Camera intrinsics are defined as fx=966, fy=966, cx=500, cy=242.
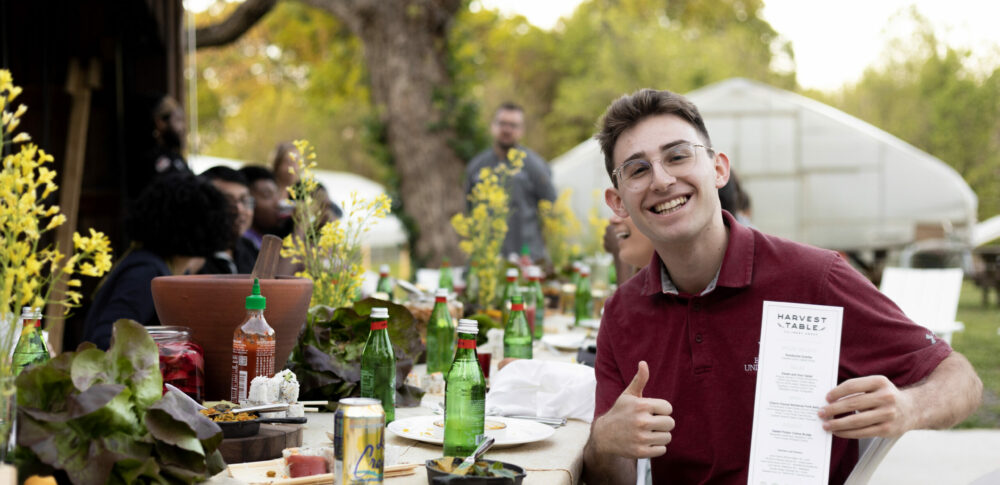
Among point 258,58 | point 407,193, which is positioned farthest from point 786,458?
point 258,58

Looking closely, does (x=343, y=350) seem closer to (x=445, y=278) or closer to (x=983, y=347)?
(x=445, y=278)

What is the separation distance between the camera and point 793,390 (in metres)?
1.82

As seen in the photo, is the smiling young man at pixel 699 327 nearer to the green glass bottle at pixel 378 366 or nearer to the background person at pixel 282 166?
the green glass bottle at pixel 378 366

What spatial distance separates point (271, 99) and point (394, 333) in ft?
74.6

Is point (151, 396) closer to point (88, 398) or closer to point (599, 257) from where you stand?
point (88, 398)

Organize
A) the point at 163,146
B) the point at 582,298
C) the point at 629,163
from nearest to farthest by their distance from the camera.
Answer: the point at 629,163, the point at 582,298, the point at 163,146

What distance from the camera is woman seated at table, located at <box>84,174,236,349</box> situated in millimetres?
3439

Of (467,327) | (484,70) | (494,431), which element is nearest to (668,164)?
(467,327)

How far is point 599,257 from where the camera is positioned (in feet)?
23.1

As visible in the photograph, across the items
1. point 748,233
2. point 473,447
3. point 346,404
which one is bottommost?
point 473,447

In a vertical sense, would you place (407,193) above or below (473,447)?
above

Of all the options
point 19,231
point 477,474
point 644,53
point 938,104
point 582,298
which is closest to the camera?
point 19,231

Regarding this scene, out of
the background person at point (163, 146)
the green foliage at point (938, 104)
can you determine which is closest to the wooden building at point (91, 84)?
the background person at point (163, 146)

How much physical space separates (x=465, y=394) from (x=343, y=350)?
57cm
